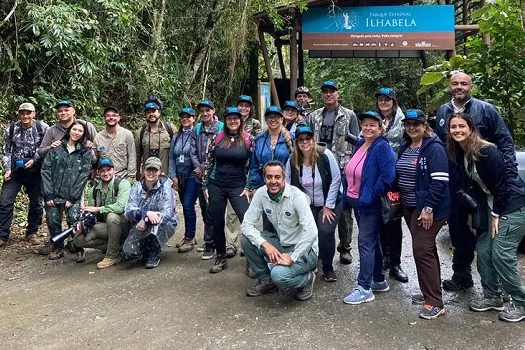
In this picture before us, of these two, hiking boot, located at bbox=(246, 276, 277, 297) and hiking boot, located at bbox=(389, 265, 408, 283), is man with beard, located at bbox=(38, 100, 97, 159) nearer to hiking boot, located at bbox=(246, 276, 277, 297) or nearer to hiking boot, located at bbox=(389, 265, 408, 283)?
hiking boot, located at bbox=(246, 276, 277, 297)

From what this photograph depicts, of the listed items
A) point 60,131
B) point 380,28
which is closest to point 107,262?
point 60,131

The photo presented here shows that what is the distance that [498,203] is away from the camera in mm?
3520

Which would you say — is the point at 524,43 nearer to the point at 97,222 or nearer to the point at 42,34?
the point at 97,222

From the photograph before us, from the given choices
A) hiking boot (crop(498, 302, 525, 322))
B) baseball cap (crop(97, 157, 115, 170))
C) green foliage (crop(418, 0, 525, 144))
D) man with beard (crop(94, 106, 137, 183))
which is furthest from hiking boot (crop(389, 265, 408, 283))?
baseball cap (crop(97, 157, 115, 170))

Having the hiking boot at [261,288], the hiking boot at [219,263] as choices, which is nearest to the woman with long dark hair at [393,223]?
the hiking boot at [261,288]

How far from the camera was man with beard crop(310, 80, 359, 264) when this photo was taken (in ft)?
16.9

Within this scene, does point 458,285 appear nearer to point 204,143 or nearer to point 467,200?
point 467,200

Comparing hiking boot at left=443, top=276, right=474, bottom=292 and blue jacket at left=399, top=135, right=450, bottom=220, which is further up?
blue jacket at left=399, top=135, right=450, bottom=220

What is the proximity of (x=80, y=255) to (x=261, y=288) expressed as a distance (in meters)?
2.51

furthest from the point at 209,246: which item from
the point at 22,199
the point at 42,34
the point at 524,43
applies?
the point at 42,34

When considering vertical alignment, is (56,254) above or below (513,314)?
above

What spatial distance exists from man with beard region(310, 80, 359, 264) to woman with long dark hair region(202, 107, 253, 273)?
0.92m

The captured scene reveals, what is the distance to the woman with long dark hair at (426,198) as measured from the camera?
3.60 meters

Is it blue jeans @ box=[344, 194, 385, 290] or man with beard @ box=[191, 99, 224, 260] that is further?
man with beard @ box=[191, 99, 224, 260]
